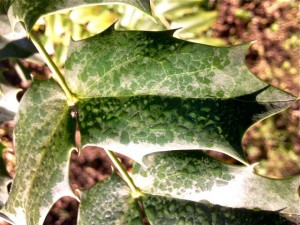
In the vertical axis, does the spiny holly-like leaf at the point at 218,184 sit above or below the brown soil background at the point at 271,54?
above

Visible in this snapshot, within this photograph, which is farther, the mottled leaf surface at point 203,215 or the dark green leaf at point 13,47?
the dark green leaf at point 13,47

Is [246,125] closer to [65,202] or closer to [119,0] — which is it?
[119,0]

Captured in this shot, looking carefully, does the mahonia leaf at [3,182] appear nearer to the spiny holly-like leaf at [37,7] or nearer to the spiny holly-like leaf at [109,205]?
the spiny holly-like leaf at [109,205]

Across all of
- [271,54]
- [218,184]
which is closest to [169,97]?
[218,184]

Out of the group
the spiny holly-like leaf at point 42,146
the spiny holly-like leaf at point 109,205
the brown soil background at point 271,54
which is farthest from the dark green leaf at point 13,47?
the brown soil background at point 271,54

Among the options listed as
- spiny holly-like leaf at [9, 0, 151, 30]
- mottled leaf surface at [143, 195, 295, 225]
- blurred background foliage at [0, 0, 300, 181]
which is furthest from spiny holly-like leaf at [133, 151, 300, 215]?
blurred background foliage at [0, 0, 300, 181]

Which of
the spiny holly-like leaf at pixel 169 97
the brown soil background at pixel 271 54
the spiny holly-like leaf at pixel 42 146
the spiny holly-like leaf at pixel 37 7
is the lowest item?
the brown soil background at pixel 271 54
